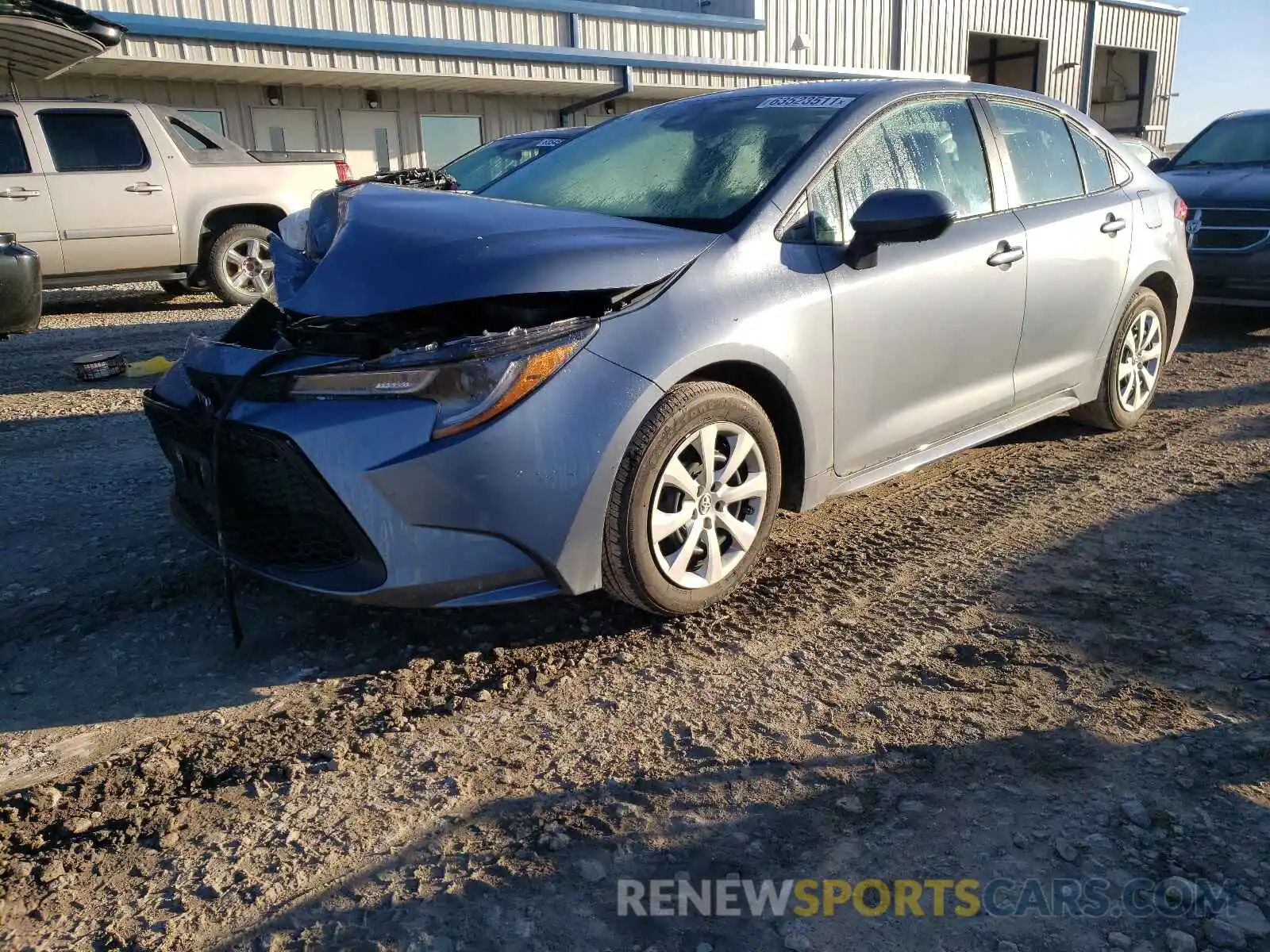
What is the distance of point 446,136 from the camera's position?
16.4 meters

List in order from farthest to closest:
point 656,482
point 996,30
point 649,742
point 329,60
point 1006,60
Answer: point 1006,60 < point 996,30 < point 329,60 < point 656,482 < point 649,742

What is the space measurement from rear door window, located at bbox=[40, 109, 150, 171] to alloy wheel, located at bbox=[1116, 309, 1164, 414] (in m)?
8.27

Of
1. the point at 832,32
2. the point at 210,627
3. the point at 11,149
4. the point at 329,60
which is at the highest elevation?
the point at 832,32

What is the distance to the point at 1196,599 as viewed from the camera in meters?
3.20

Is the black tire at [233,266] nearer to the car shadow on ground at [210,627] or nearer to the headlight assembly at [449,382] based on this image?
the car shadow on ground at [210,627]

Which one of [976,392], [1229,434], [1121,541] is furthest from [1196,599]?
[1229,434]

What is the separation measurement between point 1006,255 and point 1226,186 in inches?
202

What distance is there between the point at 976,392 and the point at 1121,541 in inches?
30.8

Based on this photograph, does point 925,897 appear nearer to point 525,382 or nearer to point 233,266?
point 525,382

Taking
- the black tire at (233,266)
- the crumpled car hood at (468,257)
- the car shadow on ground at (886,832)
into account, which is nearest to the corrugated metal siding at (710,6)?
the black tire at (233,266)

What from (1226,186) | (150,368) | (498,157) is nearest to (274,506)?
(150,368)

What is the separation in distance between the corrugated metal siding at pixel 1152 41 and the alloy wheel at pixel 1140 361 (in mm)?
24553

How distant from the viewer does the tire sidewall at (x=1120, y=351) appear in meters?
4.83

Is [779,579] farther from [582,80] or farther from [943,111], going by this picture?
[582,80]
